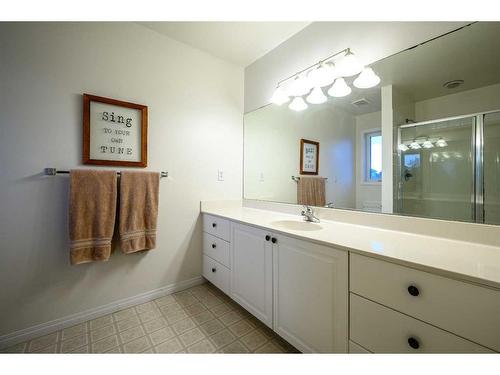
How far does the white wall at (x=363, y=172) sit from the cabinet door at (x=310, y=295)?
23.5 inches

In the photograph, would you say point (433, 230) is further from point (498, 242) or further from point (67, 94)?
point (67, 94)

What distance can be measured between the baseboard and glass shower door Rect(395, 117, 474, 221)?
1849mm

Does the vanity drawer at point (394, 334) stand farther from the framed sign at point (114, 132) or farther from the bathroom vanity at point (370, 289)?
the framed sign at point (114, 132)

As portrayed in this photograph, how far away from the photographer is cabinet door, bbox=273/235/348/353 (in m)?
0.95

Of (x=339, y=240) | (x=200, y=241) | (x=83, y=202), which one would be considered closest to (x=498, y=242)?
(x=339, y=240)

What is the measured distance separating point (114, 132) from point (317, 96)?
1.54 m

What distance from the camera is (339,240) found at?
1013 mm

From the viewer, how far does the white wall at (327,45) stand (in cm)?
117

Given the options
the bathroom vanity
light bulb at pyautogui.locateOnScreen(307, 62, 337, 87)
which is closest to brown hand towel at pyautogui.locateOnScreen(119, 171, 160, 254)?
the bathroom vanity

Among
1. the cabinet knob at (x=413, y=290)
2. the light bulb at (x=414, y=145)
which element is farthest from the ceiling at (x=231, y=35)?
the cabinet knob at (x=413, y=290)

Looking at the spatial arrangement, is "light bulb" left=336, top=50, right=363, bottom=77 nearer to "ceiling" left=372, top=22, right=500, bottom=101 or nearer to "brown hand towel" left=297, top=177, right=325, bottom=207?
"ceiling" left=372, top=22, right=500, bottom=101

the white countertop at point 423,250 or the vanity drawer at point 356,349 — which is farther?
the vanity drawer at point 356,349

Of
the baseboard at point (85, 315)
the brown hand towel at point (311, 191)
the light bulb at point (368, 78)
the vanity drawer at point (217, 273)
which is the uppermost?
the light bulb at point (368, 78)

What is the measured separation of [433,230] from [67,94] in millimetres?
2332
